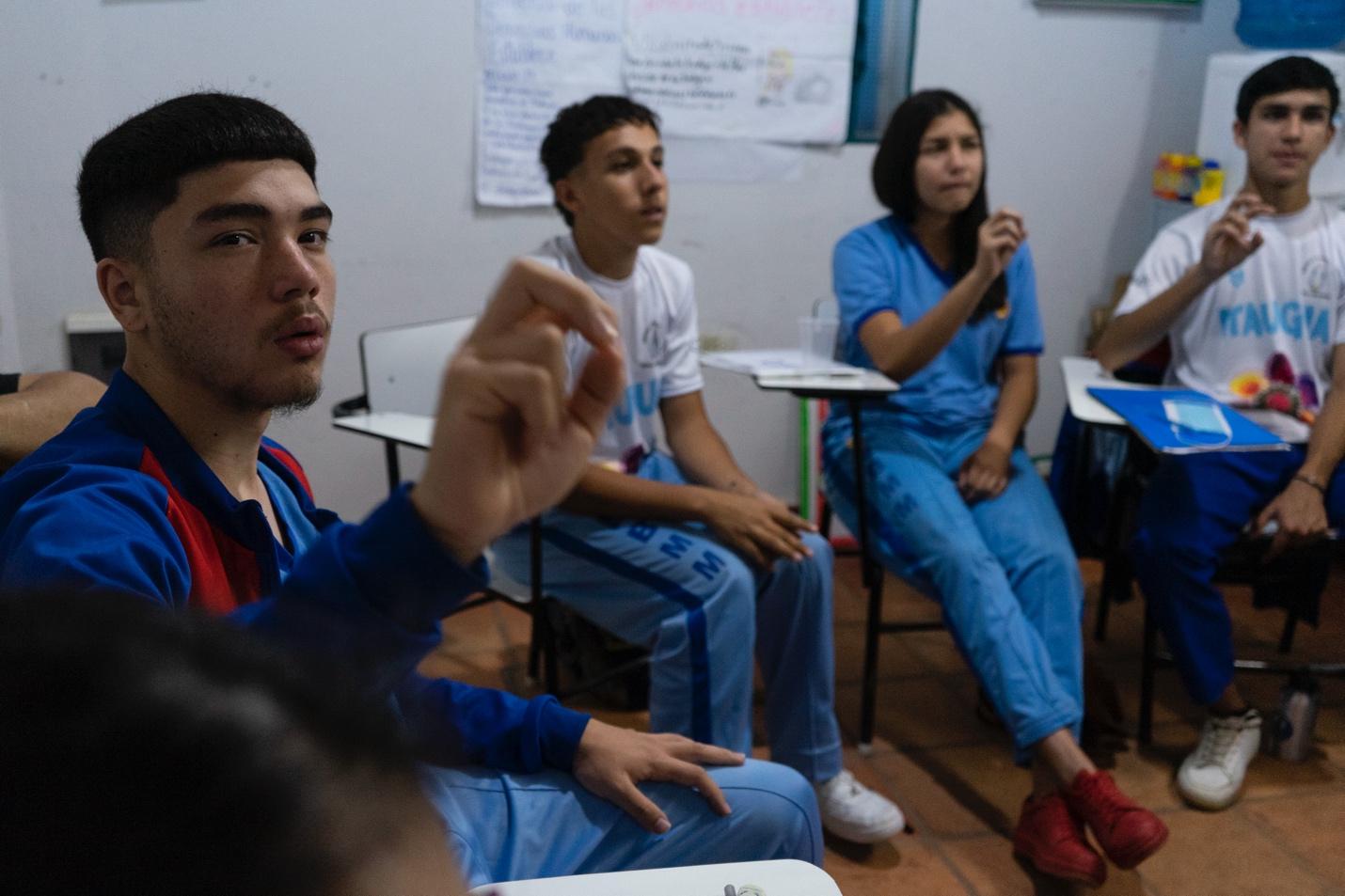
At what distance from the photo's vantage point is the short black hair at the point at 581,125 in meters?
2.29

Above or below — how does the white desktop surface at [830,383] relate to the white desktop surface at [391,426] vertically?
above

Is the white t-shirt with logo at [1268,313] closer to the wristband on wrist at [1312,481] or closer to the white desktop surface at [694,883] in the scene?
Answer: the wristband on wrist at [1312,481]

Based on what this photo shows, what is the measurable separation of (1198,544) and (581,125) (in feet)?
5.02

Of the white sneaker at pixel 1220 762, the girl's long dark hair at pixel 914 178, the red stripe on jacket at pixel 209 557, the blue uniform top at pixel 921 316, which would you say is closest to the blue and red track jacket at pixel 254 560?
the red stripe on jacket at pixel 209 557

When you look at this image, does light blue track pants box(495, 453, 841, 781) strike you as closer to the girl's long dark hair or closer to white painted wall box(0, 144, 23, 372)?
the girl's long dark hair

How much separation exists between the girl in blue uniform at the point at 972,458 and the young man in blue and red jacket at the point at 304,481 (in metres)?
0.92

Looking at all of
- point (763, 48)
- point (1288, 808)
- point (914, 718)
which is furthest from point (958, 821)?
point (763, 48)

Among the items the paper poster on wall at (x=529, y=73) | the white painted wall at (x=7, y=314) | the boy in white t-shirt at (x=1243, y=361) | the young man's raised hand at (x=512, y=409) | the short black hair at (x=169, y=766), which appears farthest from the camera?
the paper poster on wall at (x=529, y=73)

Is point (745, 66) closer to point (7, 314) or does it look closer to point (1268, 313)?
point (1268, 313)

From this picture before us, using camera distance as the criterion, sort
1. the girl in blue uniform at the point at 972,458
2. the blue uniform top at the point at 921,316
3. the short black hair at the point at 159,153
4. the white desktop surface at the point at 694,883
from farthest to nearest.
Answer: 1. the blue uniform top at the point at 921,316
2. the girl in blue uniform at the point at 972,458
3. the short black hair at the point at 159,153
4. the white desktop surface at the point at 694,883

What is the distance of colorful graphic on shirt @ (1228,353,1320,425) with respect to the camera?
250cm

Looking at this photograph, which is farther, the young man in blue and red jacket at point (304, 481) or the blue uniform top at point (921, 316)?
the blue uniform top at point (921, 316)

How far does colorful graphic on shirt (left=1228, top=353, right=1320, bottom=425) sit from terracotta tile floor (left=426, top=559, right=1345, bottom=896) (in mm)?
703

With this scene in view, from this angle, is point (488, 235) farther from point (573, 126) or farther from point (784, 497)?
point (784, 497)
